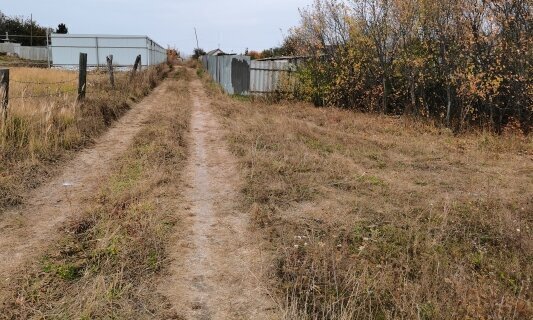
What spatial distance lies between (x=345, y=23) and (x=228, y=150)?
8667 mm

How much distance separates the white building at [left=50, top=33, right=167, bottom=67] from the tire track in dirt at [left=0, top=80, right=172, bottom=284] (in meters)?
24.6

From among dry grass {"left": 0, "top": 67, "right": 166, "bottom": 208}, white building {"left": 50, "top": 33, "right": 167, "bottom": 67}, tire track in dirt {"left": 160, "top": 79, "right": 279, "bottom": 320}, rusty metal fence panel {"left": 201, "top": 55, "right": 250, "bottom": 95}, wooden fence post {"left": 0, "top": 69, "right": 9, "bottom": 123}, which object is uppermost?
white building {"left": 50, "top": 33, "right": 167, "bottom": 67}

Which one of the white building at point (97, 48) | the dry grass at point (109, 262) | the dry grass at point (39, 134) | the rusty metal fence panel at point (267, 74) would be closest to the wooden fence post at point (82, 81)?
the dry grass at point (39, 134)

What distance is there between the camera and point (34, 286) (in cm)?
320

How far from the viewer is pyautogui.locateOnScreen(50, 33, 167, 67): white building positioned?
3022 centimetres

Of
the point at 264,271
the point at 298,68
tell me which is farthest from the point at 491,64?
the point at 264,271

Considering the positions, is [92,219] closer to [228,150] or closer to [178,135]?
[228,150]

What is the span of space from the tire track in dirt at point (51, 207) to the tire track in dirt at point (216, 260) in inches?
48.0

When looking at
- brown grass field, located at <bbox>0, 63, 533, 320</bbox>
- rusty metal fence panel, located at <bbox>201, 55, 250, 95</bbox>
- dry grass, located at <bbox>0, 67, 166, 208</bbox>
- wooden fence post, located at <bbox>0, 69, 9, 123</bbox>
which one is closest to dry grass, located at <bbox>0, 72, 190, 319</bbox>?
brown grass field, located at <bbox>0, 63, 533, 320</bbox>

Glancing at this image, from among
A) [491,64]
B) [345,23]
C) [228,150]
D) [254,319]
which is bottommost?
[254,319]

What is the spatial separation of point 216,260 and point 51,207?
2.23 metres

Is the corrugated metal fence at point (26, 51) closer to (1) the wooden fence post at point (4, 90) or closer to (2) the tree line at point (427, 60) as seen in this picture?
(2) the tree line at point (427, 60)

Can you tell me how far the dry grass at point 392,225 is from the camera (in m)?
3.25

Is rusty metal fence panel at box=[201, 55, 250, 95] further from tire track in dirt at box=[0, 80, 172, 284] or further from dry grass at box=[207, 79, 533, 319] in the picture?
tire track in dirt at box=[0, 80, 172, 284]
